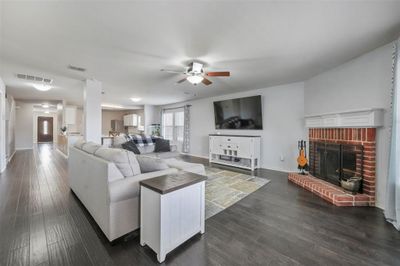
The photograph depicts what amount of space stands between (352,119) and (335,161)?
0.90 metres

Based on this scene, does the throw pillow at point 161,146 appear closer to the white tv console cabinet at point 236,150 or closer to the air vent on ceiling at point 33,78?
the white tv console cabinet at point 236,150

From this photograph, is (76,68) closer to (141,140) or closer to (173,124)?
(141,140)

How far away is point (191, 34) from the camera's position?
7.18 ft

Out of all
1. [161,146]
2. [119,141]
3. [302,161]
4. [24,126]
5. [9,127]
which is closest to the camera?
[302,161]

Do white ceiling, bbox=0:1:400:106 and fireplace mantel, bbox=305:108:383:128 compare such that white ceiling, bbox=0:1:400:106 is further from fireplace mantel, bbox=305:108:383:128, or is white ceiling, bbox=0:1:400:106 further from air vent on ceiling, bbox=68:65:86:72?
fireplace mantel, bbox=305:108:383:128

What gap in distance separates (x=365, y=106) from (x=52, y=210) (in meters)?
5.20

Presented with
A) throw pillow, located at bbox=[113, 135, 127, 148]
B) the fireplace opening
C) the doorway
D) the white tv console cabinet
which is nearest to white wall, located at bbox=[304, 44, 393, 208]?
the fireplace opening

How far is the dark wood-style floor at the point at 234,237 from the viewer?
1.54m

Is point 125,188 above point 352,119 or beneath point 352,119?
beneath

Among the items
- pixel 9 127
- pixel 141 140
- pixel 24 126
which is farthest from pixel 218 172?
pixel 24 126

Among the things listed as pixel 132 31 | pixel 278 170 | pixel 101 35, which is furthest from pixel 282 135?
pixel 101 35

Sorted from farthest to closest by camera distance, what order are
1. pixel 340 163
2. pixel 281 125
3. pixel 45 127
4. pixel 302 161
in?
pixel 45 127 → pixel 281 125 → pixel 302 161 → pixel 340 163

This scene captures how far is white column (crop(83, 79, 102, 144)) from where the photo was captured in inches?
159

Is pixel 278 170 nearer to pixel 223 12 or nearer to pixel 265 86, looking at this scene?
pixel 265 86
